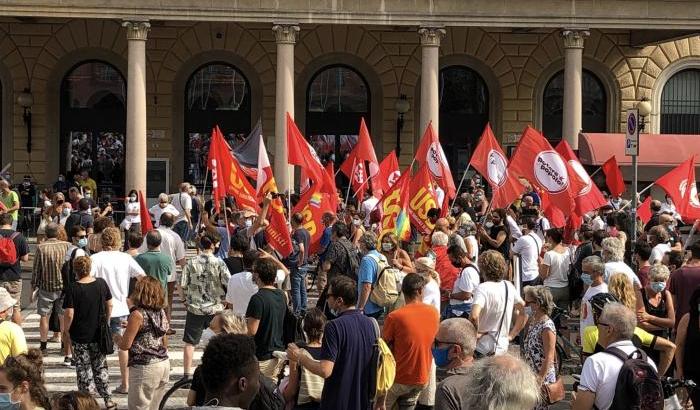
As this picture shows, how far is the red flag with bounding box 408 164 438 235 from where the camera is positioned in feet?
64.2

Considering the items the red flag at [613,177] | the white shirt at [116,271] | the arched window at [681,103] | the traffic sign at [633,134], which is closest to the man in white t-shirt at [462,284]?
the white shirt at [116,271]

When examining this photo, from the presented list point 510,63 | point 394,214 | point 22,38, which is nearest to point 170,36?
point 22,38

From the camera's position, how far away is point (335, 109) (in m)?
37.7

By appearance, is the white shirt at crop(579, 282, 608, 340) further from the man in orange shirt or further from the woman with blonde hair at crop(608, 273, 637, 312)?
the man in orange shirt

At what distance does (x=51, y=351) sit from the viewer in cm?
1623

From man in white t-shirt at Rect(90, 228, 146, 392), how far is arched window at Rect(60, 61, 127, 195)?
23.6 m

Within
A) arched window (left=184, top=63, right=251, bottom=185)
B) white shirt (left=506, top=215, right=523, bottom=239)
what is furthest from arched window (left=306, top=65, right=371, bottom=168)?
white shirt (left=506, top=215, right=523, bottom=239)

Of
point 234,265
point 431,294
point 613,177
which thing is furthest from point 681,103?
point 431,294

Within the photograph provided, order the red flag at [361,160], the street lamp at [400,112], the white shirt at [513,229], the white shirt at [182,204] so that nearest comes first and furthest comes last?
the white shirt at [513,229]
the red flag at [361,160]
the white shirt at [182,204]
the street lamp at [400,112]

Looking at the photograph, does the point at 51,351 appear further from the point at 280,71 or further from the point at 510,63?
the point at 510,63

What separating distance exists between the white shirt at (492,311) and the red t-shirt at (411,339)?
54.6 inches

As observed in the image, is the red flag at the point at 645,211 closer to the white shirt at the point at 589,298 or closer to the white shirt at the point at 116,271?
the white shirt at the point at 589,298

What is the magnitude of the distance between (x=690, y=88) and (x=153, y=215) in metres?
20.2

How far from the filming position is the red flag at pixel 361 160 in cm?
2447
